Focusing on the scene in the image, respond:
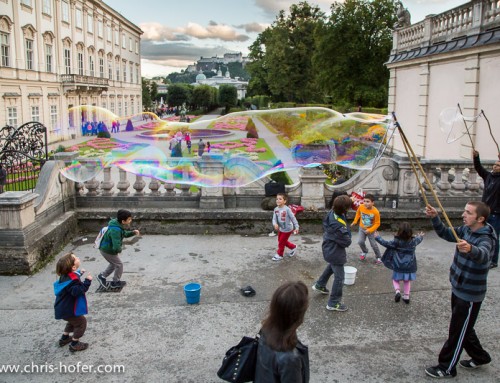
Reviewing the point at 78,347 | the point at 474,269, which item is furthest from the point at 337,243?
the point at 78,347

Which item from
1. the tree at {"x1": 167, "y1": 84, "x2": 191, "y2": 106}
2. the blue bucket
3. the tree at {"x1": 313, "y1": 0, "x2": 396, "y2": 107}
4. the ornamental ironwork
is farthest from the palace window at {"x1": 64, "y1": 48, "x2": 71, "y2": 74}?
the tree at {"x1": 167, "y1": 84, "x2": 191, "y2": 106}

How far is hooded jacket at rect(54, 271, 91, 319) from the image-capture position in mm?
5344

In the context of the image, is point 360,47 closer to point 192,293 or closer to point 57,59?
point 57,59

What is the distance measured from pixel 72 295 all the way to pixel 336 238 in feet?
11.1

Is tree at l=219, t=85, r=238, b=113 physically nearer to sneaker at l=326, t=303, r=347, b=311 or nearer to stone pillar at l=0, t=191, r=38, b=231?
stone pillar at l=0, t=191, r=38, b=231

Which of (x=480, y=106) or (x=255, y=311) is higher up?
(x=480, y=106)

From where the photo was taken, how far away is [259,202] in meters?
10.2

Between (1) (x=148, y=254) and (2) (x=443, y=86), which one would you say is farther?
(2) (x=443, y=86)

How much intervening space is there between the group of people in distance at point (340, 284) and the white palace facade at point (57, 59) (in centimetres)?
1726

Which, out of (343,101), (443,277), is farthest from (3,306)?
(343,101)

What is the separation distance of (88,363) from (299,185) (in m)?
5.95

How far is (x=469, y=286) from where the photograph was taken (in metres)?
4.77

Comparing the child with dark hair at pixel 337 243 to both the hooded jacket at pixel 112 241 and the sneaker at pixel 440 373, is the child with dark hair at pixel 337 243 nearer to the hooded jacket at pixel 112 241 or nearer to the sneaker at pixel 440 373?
the sneaker at pixel 440 373

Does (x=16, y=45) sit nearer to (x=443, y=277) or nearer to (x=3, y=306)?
(x=3, y=306)
